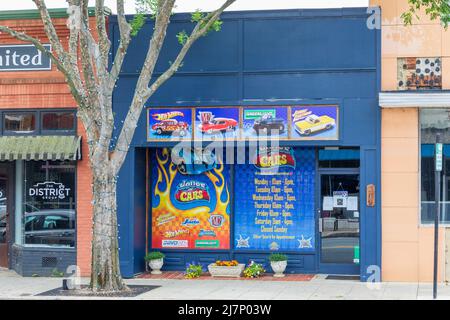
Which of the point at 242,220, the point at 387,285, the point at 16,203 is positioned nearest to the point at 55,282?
the point at 16,203

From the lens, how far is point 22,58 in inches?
723

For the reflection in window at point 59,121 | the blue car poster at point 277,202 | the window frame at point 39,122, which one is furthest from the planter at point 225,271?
the reflection in window at point 59,121

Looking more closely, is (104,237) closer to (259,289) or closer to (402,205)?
(259,289)

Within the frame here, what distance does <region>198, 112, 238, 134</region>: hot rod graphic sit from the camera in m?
17.3

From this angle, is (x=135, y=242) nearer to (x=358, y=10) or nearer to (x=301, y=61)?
(x=301, y=61)

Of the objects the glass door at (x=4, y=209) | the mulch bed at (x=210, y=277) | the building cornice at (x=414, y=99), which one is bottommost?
the mulch bed at (x=210, y=277)

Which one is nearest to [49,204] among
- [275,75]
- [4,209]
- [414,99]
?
[4,209]

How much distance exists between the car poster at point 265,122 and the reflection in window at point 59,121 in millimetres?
4081

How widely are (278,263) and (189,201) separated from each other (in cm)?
265

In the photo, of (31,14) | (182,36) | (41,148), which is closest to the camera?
(182,36)

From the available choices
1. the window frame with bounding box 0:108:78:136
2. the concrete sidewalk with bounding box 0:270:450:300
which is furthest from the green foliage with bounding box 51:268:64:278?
the window frame with bounding box 0:108:78:136

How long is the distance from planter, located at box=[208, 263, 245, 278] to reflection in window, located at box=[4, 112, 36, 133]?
5.33 metres

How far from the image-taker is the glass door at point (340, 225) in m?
17.6

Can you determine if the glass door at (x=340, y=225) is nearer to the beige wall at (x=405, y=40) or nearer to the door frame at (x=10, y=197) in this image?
the beige wall at (x=405, y=40)
